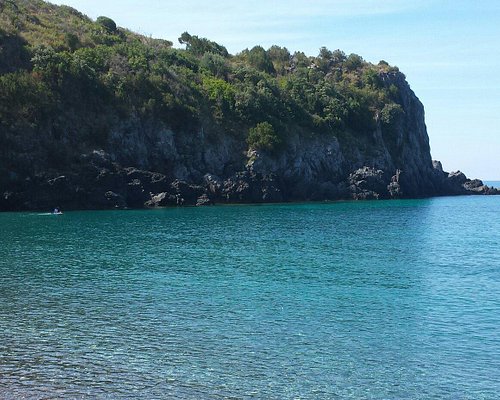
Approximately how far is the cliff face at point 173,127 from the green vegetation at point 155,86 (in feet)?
0.97

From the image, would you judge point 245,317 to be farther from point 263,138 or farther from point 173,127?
point 263,138

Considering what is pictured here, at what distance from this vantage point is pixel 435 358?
2359cm

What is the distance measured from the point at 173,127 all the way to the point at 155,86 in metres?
9.49

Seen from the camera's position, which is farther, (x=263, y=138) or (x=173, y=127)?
(x=263, y=138)

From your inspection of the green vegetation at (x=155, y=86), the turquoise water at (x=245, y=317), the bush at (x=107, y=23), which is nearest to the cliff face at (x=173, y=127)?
the green vegetation at (x=155, y=86)

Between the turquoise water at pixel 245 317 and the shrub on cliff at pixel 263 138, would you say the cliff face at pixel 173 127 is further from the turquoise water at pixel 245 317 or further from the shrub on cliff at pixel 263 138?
the turquoise water at pixel 245 317

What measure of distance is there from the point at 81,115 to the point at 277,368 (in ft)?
296

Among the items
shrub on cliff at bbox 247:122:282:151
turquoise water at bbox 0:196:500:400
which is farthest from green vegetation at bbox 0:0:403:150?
turquoise water at bbox 0:196:500:400

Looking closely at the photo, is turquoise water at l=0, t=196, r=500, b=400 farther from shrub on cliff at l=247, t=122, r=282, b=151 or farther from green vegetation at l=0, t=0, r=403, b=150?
shrub on cliff at l=247, t=122, r=282, b=151

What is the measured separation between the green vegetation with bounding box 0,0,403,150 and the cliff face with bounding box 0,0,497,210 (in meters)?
0.30

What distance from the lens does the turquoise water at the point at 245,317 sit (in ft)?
67.7

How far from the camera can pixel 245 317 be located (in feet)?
96.7

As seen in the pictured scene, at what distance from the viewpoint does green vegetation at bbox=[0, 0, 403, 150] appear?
100 m

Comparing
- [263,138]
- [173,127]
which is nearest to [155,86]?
[173,127]
